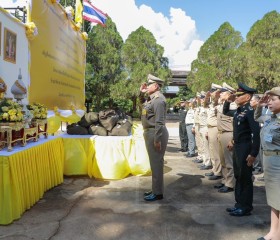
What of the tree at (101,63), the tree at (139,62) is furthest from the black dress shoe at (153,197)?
the tree at (101,63)

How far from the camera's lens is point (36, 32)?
493 cm

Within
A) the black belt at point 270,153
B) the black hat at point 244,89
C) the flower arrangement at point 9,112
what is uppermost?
the black hat at point 244,89

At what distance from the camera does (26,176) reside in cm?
378

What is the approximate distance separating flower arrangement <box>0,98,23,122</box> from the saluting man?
5.54 feet

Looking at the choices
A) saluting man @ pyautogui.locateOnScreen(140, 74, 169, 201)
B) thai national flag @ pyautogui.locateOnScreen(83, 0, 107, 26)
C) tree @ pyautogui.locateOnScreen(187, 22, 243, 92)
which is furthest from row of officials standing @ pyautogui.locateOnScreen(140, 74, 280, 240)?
tree @ pyautogui.locateOnScreen(187, 22, 243, 92)

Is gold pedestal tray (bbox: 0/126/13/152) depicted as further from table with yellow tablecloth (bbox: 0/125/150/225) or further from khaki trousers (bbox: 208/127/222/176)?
khaki trousers (bbox: 208/127/222/176)

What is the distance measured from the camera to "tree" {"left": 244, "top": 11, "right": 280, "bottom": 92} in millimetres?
23016

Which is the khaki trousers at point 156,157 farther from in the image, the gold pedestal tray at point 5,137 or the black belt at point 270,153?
the gold pedestal tray at point 5,137

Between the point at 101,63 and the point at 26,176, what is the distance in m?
21.4

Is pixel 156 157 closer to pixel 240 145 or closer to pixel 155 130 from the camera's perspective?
pixel 155 130

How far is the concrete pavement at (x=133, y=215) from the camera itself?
3.24 m

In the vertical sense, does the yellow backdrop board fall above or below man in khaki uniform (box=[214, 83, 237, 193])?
above

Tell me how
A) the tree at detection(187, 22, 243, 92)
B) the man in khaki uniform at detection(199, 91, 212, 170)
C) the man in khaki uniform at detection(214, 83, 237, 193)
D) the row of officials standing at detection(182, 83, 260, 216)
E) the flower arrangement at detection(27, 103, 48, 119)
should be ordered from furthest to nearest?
the tree at detection(187, 22, 243, 92), the man in khaki uniform at detection(199, 91, 212, 170), the man in khaki uniform at detection(214, 83, 237, 193), the flower arrangement at detection(27, 103, 48, 119), the row of officials standing at detection(182, 83, 260, 216)

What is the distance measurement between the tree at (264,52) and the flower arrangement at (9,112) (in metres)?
22.2
